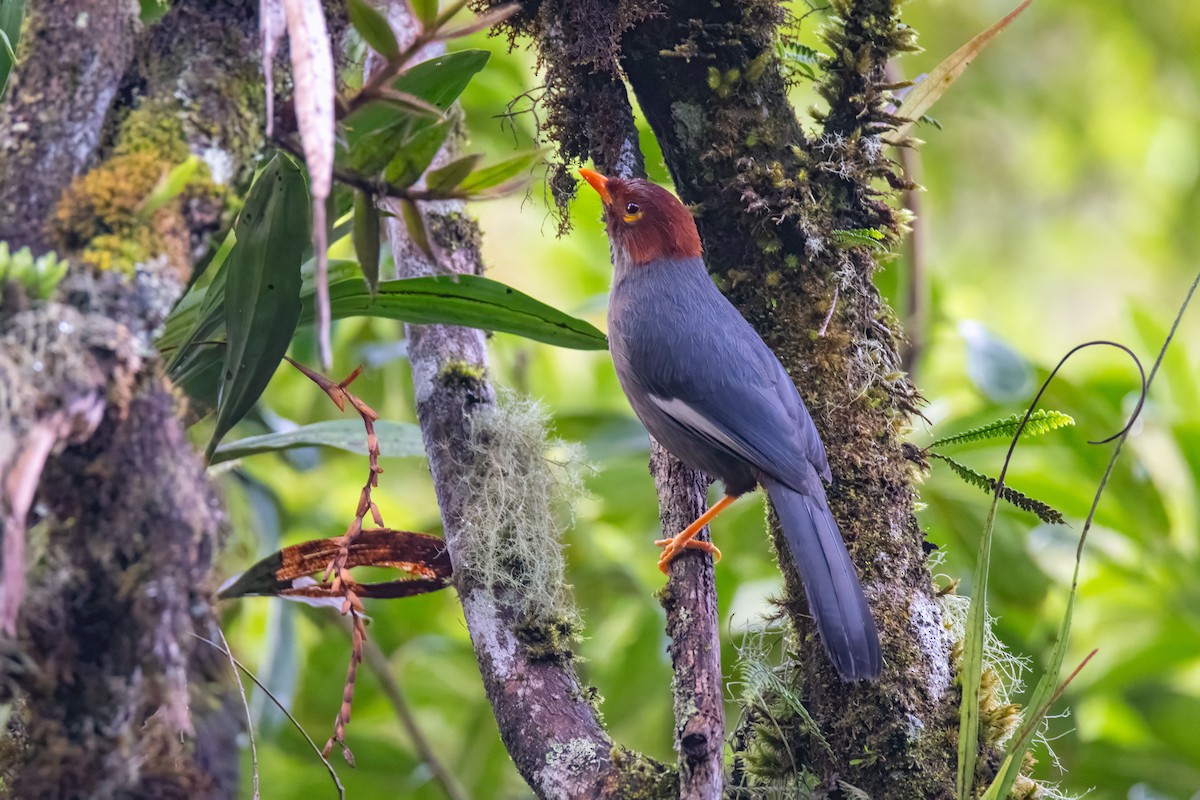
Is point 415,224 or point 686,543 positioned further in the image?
point 686,543

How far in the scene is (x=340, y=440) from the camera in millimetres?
2988

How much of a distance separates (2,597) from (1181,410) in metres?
4.72

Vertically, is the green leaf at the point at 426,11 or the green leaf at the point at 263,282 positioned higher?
the green leaf at the point at 426,11

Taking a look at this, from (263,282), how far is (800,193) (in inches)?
47.7

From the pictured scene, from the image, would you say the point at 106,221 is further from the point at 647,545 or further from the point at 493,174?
the point at 647,545

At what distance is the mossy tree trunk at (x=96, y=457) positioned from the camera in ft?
4.49

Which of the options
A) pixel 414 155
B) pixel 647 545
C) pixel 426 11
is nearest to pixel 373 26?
pixel 426 11

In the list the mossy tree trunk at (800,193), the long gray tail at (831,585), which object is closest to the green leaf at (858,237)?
the mossy tree trunk at (800,193)

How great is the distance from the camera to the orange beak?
112 inches

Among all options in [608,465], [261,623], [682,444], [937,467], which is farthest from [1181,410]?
[261,623]

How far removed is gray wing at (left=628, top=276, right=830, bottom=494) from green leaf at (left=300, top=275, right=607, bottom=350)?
514 millimetres

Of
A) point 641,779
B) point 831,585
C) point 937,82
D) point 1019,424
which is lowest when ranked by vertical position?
point 641,779

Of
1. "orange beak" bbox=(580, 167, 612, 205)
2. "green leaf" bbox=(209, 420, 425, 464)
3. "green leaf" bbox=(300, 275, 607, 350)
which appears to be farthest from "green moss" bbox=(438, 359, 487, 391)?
"orange beak" bbox=(580, 167, 612, 205)

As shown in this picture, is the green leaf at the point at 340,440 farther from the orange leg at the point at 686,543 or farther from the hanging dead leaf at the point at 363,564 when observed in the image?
the orange leg at the point at 686,543
